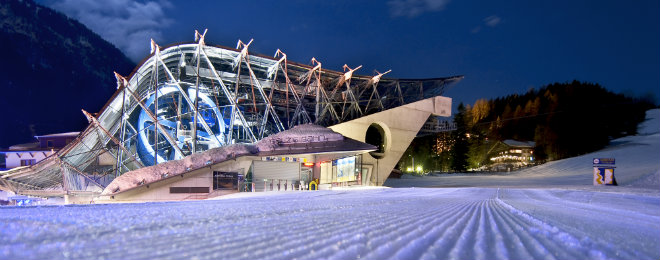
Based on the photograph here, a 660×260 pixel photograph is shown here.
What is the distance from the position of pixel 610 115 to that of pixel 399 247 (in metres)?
51.8

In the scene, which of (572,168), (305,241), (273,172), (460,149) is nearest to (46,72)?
(273,172)

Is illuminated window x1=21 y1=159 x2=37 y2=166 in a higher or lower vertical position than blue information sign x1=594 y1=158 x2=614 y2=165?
lower

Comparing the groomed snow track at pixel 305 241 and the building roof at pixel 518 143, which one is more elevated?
the building roof at pixel 518 143

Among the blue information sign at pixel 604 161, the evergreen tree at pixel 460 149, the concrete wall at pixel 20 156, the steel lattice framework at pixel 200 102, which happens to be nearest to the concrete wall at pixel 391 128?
the steel lattice framework at pixel 200 102

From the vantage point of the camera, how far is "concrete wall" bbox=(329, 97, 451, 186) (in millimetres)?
21706

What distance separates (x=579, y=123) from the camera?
4000cm

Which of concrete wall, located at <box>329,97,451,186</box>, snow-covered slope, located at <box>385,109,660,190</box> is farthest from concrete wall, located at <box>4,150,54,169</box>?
snow-covered slope, located at <box>385,109,660,190</box>

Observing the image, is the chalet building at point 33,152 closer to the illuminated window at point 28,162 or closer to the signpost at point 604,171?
the illuminated window at point 28,162

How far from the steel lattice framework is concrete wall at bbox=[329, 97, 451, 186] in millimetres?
2317

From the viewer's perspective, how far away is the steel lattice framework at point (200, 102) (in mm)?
20609

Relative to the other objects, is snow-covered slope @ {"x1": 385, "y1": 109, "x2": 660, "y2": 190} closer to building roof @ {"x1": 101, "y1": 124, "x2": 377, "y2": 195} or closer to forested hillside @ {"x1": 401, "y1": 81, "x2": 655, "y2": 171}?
forested hillside @ {"x1": 401, "y1": 81, "x2": 655, "y2": 171}

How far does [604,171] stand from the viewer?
14914mm

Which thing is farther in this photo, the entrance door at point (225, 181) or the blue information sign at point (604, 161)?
the entrance door at point (225, 181)

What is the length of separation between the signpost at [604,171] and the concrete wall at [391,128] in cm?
1039
